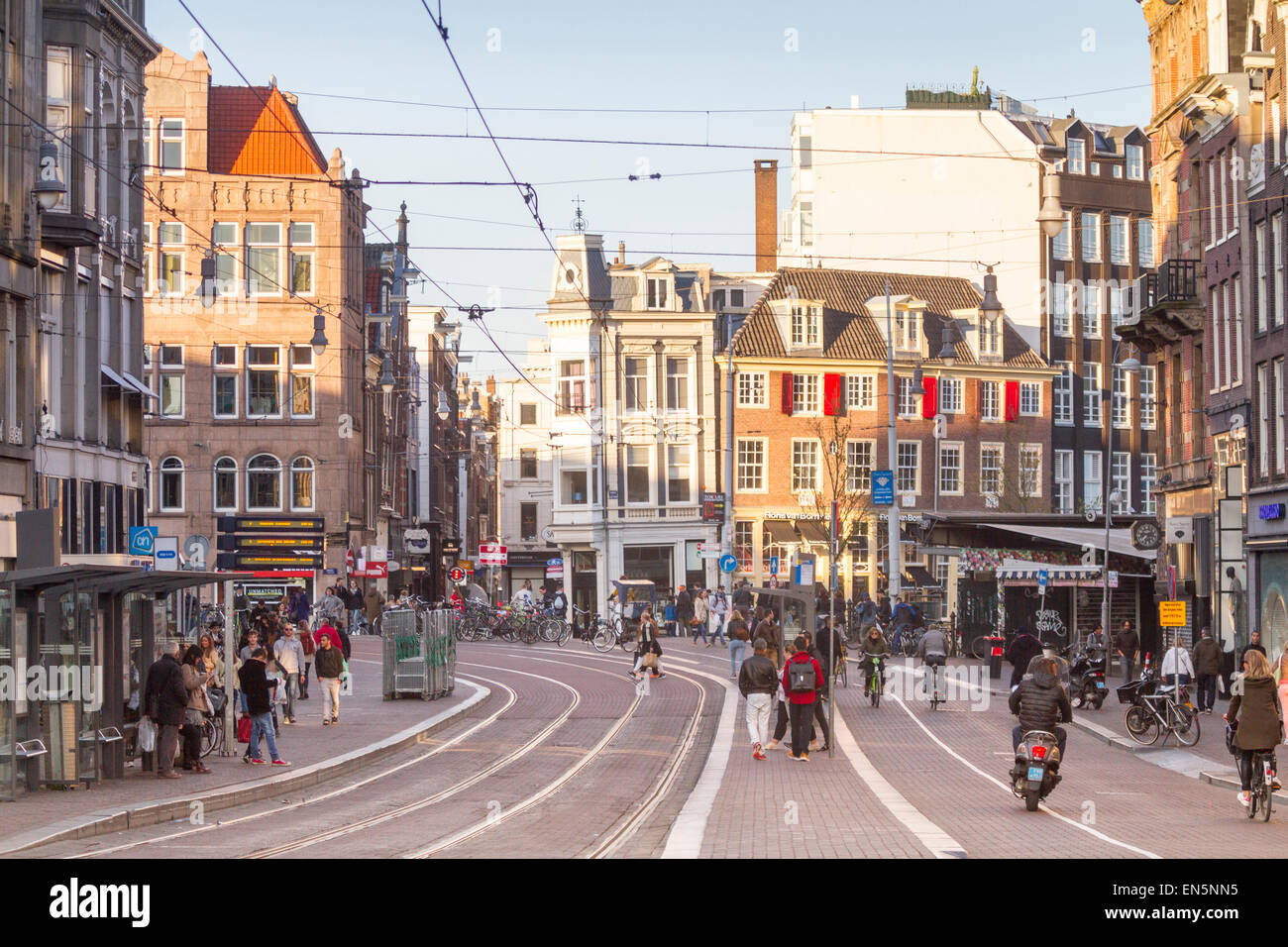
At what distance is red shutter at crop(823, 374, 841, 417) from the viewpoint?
72688mm

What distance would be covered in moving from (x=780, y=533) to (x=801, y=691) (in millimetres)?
46599

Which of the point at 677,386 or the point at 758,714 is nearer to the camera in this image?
→ the point at 758,714

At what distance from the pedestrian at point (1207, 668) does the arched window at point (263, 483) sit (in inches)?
1541

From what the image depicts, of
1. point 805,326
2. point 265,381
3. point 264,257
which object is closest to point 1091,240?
point 805,326

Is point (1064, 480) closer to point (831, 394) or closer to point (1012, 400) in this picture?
point (1012, 400)

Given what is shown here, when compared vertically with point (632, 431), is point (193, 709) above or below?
below

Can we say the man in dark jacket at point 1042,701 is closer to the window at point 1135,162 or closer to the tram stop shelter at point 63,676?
the tram stop shelter at point 63,676

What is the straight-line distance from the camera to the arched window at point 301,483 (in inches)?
2564

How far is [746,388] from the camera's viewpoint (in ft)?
238

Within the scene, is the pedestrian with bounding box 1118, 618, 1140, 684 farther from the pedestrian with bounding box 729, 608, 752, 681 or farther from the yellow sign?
the yellow sign

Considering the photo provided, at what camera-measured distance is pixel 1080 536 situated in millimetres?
49781

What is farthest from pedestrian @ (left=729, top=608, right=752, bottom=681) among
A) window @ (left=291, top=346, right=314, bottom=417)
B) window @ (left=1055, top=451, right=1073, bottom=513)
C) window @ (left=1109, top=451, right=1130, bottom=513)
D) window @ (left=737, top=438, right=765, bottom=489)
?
window @ (left=1109, top=451, right=1130, bottom=513)

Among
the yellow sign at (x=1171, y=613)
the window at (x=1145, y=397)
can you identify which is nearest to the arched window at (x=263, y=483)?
the window at (x=1145, y=397)
